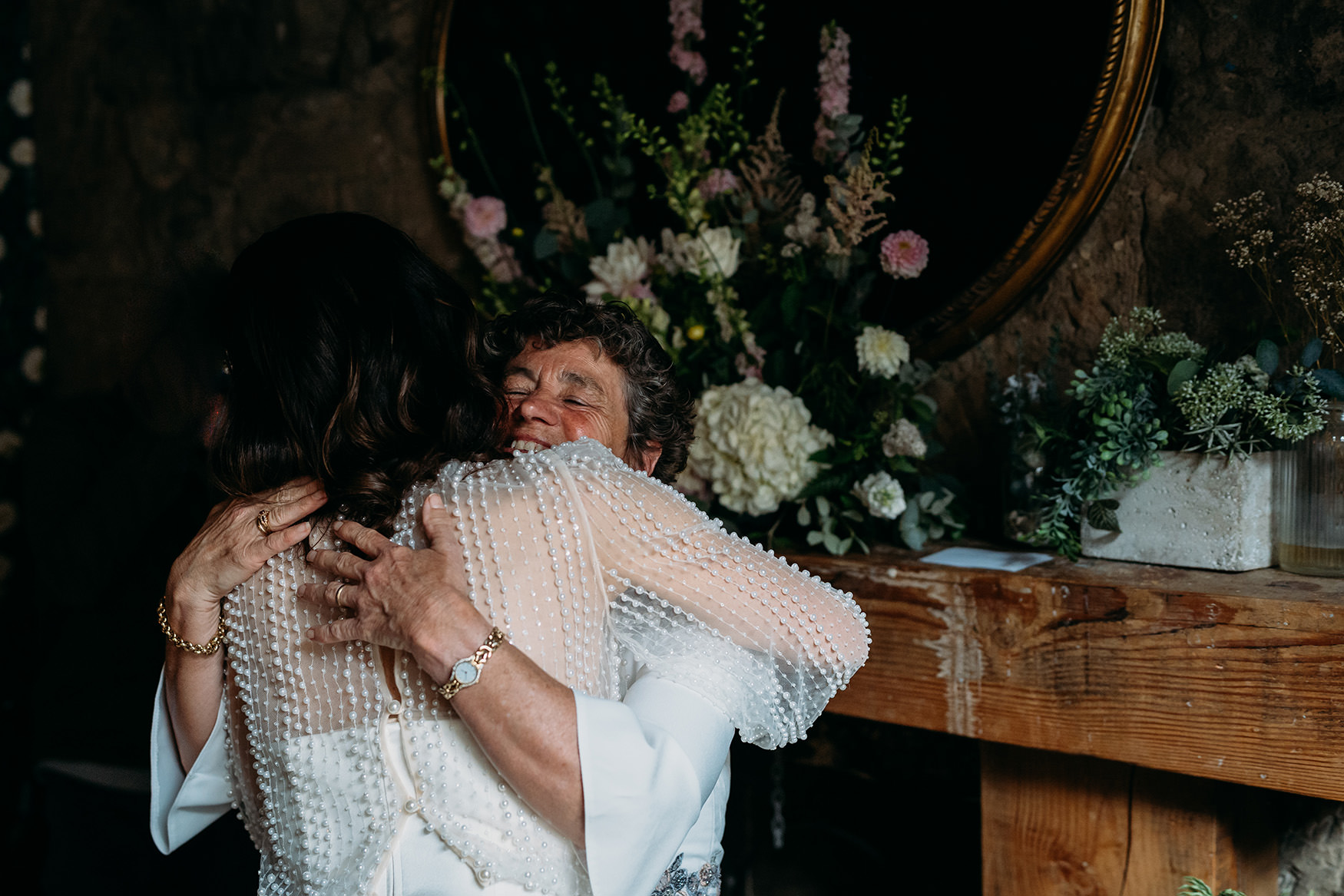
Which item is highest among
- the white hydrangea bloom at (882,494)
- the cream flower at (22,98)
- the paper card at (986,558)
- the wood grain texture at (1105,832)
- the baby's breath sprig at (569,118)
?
the cream flower at (22,98)

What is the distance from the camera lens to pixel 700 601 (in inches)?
41.3

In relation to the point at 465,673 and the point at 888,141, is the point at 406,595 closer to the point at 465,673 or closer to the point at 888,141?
the point at 465,673

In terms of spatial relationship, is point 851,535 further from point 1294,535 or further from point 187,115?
point 187,115

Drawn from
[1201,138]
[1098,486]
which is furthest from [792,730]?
[1201,138]

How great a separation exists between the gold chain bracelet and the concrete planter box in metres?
1.31

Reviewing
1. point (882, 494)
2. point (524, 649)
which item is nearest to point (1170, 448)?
point (882, 494)

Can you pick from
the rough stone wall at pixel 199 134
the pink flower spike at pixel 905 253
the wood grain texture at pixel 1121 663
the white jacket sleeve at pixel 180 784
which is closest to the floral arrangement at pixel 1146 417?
the wood grain texture at pixel 1121 663

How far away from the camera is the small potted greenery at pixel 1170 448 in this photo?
1346 millimetres

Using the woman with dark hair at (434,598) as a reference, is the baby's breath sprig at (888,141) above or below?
above

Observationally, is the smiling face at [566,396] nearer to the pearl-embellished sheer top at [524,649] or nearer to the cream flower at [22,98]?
the pearl-embellished sheer top at [524,649]

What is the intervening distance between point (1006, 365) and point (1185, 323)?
1.03ft

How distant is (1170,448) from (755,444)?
2.11 feet

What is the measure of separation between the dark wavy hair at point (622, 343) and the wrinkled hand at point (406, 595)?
1.57ft

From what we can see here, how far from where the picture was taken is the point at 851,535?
164 centimetres
